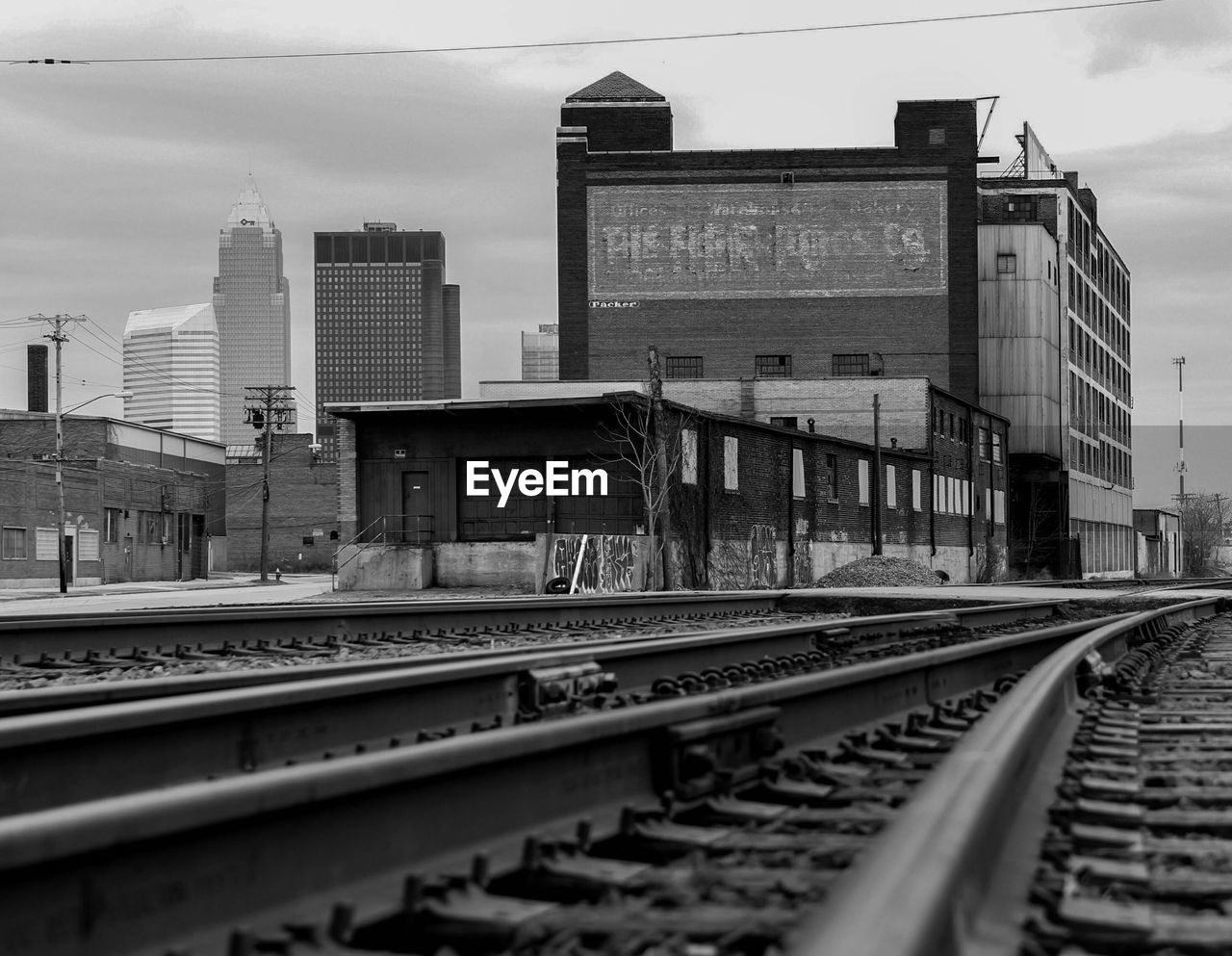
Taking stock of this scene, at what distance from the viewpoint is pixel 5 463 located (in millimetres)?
55188

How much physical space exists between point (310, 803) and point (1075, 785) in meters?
2.62

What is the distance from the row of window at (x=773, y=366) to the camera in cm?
6775

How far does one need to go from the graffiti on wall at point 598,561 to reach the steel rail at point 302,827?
2741 centimetres

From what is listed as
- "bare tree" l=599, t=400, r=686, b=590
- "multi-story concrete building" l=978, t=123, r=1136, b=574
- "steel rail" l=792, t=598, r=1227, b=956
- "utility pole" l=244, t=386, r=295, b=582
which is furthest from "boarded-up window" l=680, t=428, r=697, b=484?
"multi-story concrete building" l=978, t=123, r=1136, b=574

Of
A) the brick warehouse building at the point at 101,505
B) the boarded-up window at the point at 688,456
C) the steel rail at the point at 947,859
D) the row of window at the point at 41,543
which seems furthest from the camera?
the brick warehouse building at the point at 101,505

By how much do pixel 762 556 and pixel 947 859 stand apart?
42037 mm

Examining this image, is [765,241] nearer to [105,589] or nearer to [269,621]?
[105,589]

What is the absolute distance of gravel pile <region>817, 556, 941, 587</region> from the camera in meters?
37.2

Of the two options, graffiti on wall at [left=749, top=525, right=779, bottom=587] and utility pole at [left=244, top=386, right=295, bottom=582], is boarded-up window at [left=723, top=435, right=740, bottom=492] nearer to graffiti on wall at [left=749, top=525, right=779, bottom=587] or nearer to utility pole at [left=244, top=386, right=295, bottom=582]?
graffiti on wall at [left=749, top=525, right=779, bottom=587]

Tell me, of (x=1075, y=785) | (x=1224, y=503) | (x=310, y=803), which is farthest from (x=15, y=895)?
(x=1224, y=503)

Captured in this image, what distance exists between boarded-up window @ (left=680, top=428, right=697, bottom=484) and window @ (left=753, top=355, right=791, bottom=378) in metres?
28.4

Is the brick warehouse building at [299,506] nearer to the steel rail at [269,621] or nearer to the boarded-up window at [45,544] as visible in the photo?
the boarded-up window at [45,544]

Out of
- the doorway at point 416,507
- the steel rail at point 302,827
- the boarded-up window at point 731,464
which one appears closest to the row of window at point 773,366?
the boarded-up window at point 731,464

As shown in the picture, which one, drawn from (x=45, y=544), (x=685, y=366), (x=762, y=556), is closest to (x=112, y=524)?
(x=45, y=544)
